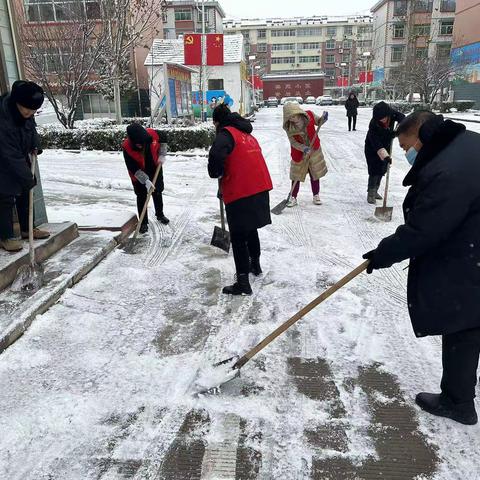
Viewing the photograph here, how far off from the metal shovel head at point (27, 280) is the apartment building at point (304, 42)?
88.3 meters

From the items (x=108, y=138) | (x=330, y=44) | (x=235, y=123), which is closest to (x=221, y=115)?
(x=235, y=123)

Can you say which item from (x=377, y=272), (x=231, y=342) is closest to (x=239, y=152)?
(x=231, y=342)

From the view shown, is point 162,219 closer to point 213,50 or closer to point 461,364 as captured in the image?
point 461,364

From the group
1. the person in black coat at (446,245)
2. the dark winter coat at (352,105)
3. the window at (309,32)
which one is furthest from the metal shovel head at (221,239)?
the window at (309,32)

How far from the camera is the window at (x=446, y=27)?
5306 cm

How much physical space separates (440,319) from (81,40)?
623 inches

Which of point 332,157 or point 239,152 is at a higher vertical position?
point 239,152

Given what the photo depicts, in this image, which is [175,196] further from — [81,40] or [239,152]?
[81,40]

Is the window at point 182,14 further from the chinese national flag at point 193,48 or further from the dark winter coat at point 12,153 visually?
the dark winter coat at point 12,153

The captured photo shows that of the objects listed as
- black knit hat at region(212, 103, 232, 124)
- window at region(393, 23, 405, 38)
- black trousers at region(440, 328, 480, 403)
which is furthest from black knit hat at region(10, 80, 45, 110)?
window at region(393, 23, 405, 38)

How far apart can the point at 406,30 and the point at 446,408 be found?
63.9 meters

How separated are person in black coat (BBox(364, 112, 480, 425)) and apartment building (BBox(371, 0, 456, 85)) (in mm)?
42377

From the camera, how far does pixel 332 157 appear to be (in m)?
11.8

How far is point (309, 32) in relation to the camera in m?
87.1
